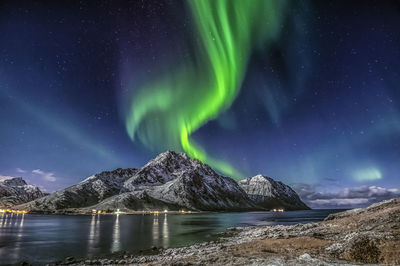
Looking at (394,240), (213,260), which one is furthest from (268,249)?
(394,240)

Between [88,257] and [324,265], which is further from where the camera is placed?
[88,257]

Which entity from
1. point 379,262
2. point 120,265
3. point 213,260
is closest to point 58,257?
point 120,265

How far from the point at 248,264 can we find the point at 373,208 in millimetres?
42125

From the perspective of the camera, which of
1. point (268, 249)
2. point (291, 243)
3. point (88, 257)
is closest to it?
point (268, 249)

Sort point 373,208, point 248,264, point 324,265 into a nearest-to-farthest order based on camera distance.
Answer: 1. point 324,265
2. point 248,264
3. point 373,208

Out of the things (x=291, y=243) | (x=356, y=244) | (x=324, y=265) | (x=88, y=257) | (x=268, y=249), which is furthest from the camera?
(x=88, y=257)

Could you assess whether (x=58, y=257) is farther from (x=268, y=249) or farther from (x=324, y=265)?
(x=324, y=265)

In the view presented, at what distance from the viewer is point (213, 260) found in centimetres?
2462

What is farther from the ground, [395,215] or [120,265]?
[395,215]

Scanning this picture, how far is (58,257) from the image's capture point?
39.7 metres

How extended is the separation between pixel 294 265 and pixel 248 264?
3591 millimetres

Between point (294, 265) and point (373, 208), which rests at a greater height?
point (373, 208)

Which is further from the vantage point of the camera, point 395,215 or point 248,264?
point 395,215

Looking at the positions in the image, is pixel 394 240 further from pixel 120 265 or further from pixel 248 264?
pixel 120 265
